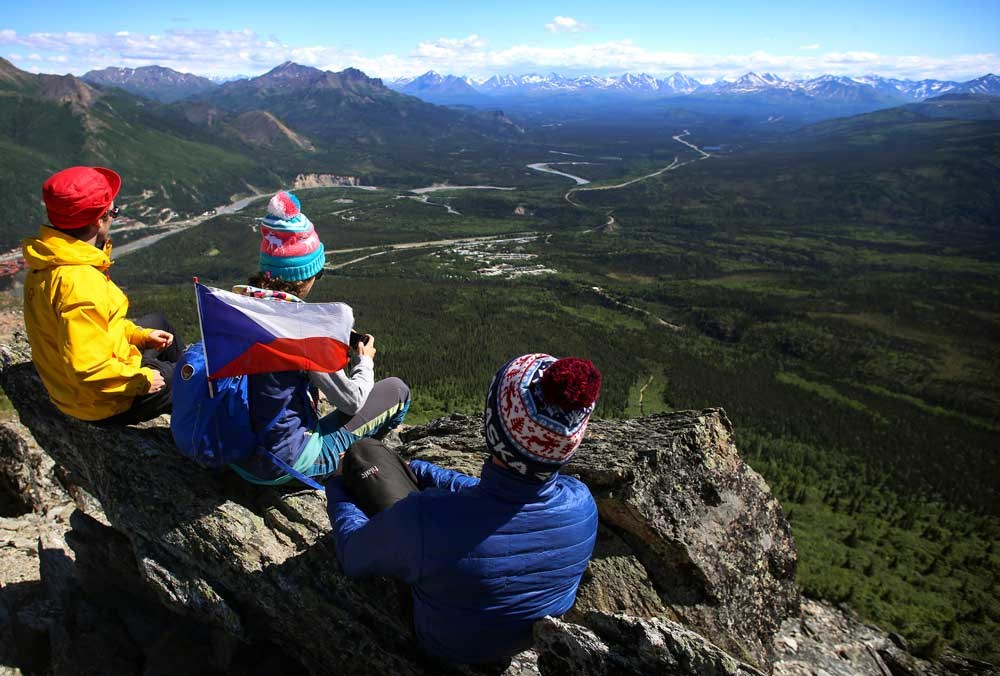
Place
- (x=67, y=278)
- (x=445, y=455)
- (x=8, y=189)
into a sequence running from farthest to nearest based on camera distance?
(x=8, y=189) < (x=445, y=455) < (x=67, y=278)

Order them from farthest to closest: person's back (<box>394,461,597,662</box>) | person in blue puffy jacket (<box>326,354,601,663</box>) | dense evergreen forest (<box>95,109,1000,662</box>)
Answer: dense evergreen forest (<box>95,109,1000,662</box>) < person's back (<box>394,461,597,662</box>) < person in blue puffy jacket (<box>326,354,601,663</box>)

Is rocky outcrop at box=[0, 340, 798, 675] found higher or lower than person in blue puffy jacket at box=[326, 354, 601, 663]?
lower

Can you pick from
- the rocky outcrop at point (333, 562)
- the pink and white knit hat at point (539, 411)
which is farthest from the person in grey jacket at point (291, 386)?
the pink and white knit hat at point (539, 411)

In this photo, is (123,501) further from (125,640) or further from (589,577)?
(589,577)

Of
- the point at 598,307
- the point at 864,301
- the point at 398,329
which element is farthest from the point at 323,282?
the point at 864,301

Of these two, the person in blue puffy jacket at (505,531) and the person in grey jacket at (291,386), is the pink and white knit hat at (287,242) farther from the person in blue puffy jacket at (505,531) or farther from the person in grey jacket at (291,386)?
the person in blue puffy jacket at (505,531)

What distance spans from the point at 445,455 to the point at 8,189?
209m

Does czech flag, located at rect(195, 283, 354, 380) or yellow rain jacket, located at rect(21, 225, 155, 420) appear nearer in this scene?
czech flag, located at rect(195, 283, 354, 380)

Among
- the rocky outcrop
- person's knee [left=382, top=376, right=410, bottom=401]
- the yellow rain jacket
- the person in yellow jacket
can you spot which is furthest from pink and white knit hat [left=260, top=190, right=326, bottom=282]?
the rocky outcrop

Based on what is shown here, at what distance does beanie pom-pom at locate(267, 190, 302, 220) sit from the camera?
5504mm

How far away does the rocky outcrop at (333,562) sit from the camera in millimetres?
5367

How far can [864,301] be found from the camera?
103125 millimetres

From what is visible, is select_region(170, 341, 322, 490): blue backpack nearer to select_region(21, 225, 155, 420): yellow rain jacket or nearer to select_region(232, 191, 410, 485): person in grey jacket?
select_region(232, 191, 410, 485): person in grey jacket

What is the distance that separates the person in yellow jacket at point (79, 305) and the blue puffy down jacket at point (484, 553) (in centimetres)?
326
